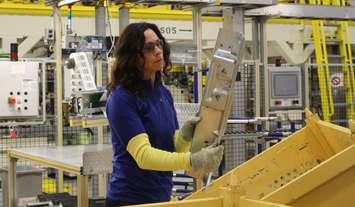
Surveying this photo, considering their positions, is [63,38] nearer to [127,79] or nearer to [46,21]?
[46,21]

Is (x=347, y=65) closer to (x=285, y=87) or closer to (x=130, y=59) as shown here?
(x=285, y=87)

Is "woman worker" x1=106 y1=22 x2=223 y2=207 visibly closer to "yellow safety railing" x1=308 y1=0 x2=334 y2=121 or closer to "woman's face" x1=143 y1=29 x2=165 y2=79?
"woman's face" x1=143 y1=29 x2=165 y2=79

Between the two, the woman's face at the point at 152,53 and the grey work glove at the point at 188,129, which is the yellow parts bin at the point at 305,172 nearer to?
the grey work glove at the point at 188,129

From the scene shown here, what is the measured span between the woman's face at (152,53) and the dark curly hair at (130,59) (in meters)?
0.02

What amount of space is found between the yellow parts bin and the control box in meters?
3.39

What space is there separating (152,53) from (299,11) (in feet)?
15.9

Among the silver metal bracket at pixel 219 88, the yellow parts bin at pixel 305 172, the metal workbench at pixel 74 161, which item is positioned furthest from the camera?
the metal workbench at pixel 74 161

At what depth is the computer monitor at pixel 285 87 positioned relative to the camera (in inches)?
289

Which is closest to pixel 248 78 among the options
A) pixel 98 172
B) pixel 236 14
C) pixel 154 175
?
pixel 236 14

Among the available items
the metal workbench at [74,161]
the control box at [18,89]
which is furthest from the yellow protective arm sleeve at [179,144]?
the control box at [18,89]

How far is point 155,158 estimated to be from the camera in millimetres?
2113

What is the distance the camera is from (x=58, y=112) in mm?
5629

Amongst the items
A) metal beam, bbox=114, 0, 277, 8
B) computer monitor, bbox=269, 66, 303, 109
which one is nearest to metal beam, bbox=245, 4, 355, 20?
metal beam, bbox=114, 0, 277, 8

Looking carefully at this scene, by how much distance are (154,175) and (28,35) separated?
239 inches
